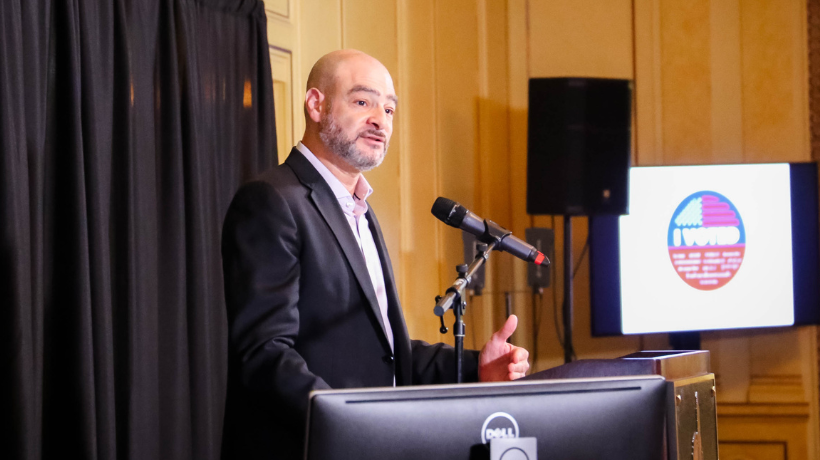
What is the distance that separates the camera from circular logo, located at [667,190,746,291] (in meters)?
4.14

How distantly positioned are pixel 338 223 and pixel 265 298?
0.31 meters

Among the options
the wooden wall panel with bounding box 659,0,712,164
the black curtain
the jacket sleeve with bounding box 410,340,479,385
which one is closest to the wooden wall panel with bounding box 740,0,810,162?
the wooden wall panel with bounding box 659,0,712,164

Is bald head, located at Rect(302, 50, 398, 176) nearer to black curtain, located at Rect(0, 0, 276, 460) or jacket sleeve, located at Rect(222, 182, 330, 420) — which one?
jacket sleeve, located at Rect(222, 182, 330, 420)

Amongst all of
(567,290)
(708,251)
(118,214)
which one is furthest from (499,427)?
(708,251)

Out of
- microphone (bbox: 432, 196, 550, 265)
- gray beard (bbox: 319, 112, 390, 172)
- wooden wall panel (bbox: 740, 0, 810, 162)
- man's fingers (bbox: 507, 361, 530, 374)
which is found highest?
wooden wall panel (bbox: 740, 0, 810, 162)

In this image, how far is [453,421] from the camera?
39.7 inches

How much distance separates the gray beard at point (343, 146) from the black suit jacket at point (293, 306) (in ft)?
0.32

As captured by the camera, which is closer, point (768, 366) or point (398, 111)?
point (398, 111)

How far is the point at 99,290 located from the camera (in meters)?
2.06

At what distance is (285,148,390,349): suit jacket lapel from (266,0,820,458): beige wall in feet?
7.28

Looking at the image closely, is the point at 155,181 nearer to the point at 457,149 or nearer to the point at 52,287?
the point at 52,287

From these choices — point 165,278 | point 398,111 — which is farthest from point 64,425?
point 398,111

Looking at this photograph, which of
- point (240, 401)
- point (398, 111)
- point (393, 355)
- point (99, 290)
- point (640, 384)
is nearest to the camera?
point (640, 384)

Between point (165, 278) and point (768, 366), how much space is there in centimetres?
355
